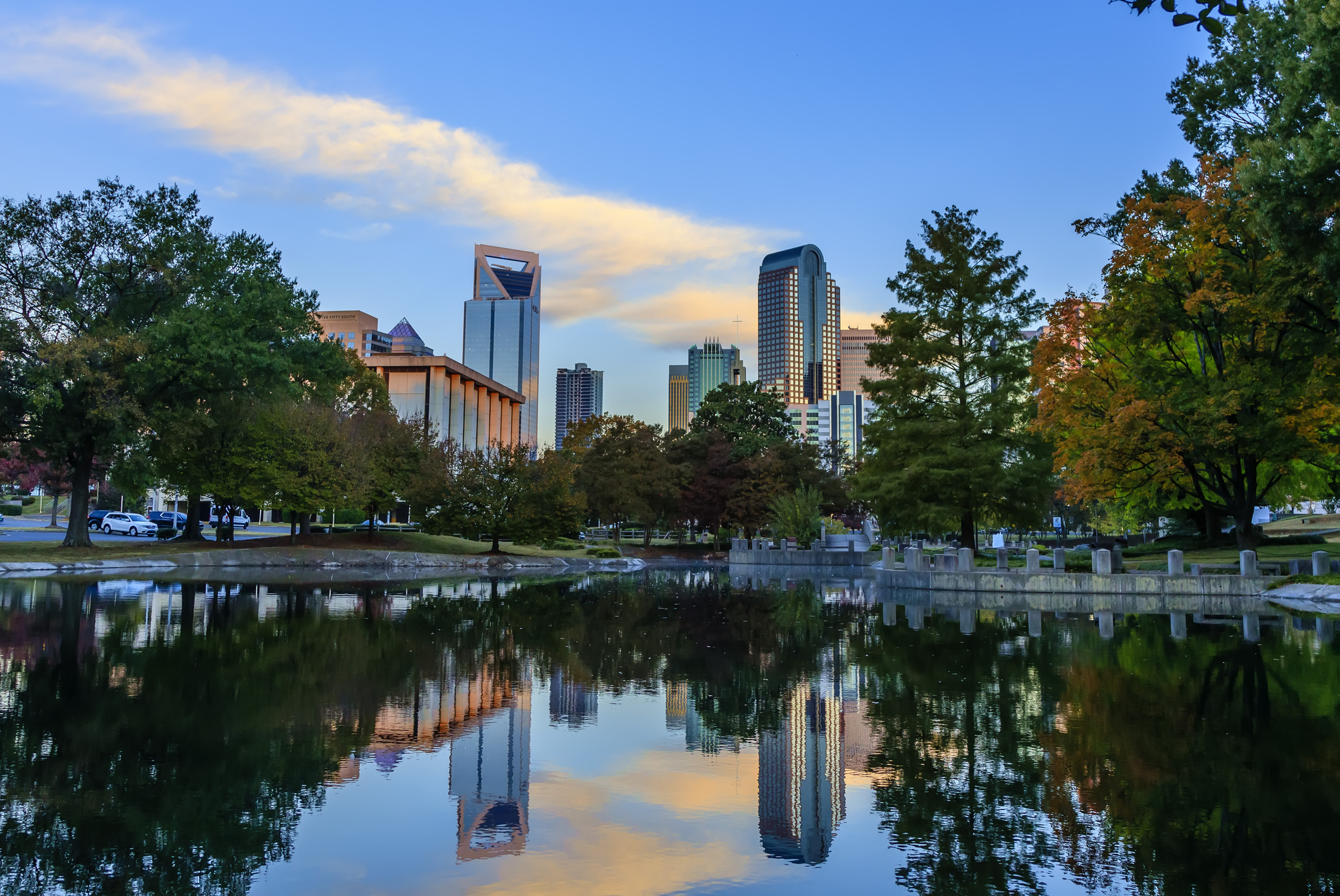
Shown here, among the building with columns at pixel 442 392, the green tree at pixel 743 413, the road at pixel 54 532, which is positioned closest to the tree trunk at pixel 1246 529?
the road at pixel 54 532

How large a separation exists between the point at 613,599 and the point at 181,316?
925 inches

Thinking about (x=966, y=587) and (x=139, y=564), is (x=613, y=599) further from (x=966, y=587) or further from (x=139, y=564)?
(x=139, y=564)

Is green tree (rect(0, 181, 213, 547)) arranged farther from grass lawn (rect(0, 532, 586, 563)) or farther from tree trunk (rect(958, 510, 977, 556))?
tree trunk (rect(958, 510, 977, 556))

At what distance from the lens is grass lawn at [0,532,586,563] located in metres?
38.5

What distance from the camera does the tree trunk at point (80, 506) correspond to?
40.9 meters

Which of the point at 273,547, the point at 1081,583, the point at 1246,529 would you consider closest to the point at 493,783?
the point at 1081,583

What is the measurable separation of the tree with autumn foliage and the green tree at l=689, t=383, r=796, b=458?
4832 cm

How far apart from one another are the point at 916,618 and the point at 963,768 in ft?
50.1

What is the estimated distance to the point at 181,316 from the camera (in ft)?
131

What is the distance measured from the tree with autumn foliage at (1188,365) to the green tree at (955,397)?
3971 mm

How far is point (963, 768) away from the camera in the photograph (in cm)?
844

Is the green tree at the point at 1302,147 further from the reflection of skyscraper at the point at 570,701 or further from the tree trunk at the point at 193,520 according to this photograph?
the tree trunk at the point at 193,520

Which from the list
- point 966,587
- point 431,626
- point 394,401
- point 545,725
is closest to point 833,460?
point 394,401

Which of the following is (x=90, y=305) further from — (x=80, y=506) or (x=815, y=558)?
(x=815, y=558)
